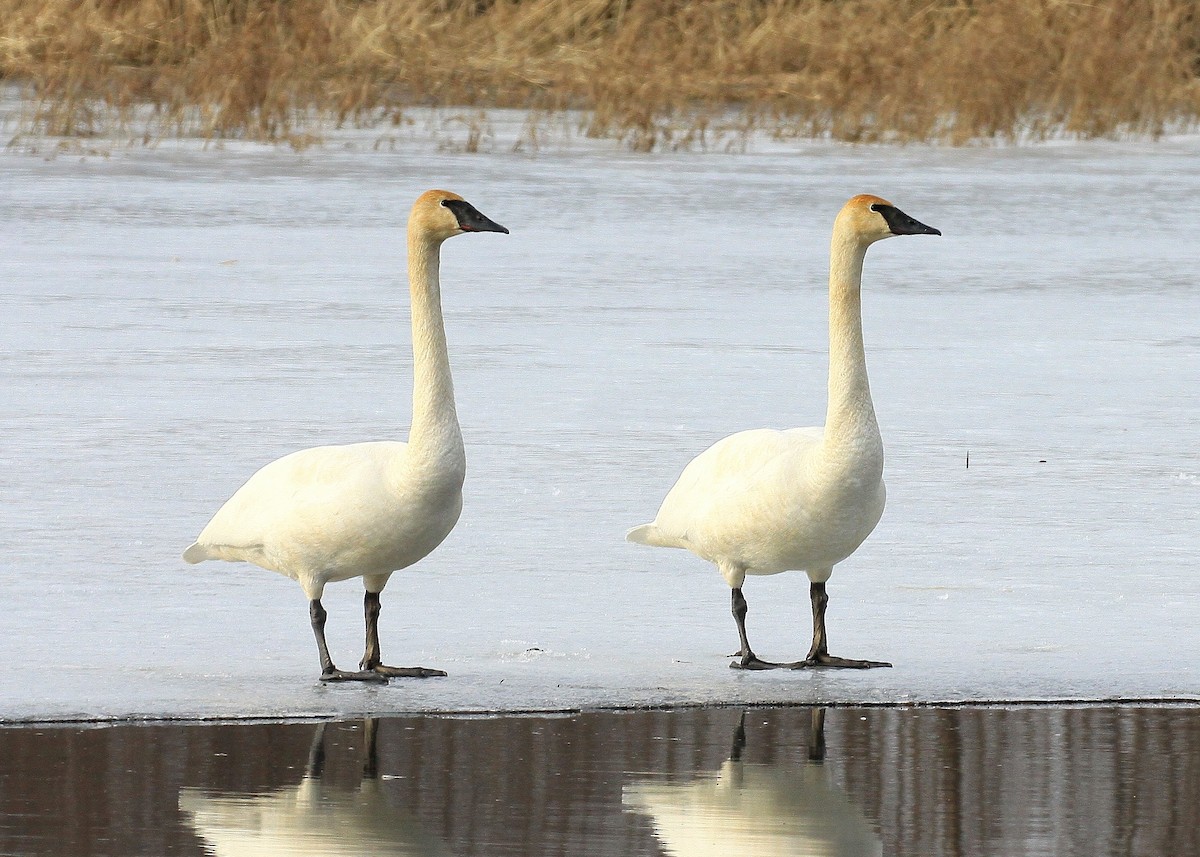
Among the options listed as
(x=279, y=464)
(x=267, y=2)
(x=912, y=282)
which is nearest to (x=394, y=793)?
(x=279, y=464)

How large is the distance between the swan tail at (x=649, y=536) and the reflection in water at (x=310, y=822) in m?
1.42

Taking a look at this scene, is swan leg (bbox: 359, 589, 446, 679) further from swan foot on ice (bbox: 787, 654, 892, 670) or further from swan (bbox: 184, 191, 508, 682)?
swan foot on ice (bbox: 787, 654, 892, 670)

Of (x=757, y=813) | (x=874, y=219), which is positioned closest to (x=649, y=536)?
(x=874, y=219)

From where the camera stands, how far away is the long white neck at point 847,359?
4.58 m

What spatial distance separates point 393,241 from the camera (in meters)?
12.6

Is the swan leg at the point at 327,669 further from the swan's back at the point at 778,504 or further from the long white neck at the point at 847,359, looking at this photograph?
the long white neck at the point at 847,359

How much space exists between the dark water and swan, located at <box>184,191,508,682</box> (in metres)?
0.45

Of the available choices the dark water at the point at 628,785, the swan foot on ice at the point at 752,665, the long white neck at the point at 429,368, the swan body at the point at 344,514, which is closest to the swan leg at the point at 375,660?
the swan body at the point at 344,514

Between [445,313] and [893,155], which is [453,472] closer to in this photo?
[445,313]

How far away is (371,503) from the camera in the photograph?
445 centimetres

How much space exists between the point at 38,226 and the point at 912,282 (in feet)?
16.5

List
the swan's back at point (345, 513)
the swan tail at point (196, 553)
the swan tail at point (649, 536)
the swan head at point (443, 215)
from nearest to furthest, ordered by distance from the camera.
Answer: the swan's back at point (345, 513) < the swan head at point (443, 215) < the swan tail at point (196, 553) < the swan tail at point (649, 536)

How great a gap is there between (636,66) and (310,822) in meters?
16.8

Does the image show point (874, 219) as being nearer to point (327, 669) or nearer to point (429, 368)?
point (429, 368)
